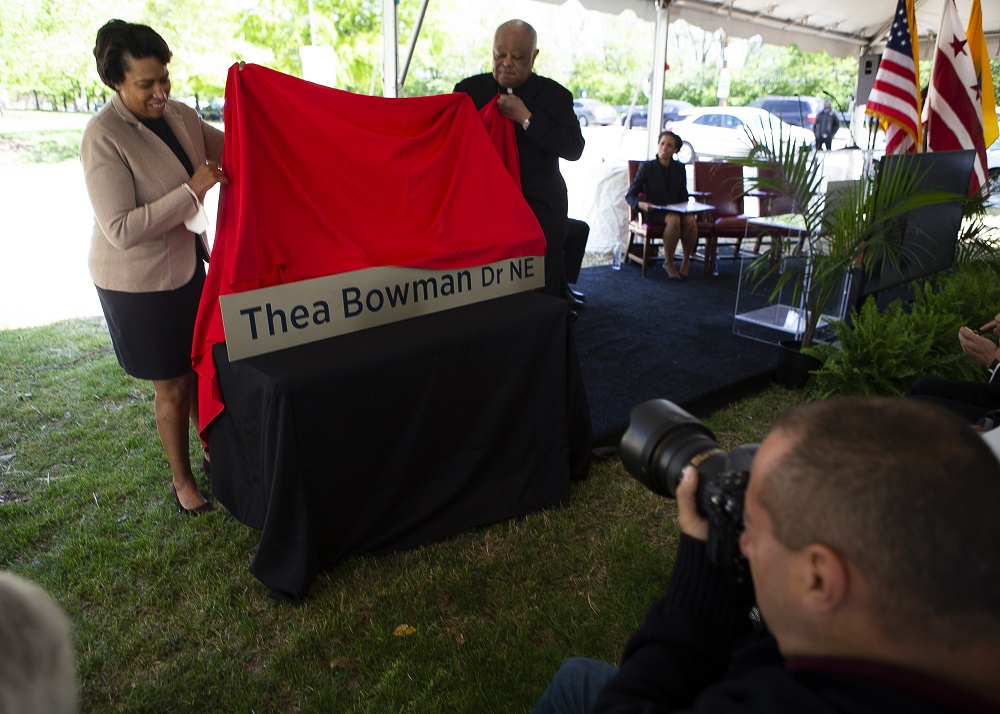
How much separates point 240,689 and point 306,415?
29.8 inches

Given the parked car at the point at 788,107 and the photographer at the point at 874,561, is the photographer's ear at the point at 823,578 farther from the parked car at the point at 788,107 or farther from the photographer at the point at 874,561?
the parked car at the point at 788,107

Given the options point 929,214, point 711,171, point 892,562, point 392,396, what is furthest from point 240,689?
point 711,171

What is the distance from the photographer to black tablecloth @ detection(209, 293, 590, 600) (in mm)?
2092

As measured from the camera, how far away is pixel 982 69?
18.4 feet

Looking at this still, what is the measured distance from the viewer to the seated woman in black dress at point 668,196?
6.64 meters

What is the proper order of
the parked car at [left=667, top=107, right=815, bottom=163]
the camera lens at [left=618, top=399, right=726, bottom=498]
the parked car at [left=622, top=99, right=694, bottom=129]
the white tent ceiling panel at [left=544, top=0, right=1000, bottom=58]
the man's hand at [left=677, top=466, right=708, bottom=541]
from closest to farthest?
the man's hand at [left=677, top=466, right=708, bottom=541] → the camera lens at [left=618, top=399, right=726, bottom=498] → the white tent ceiling panel at [left=544, top=0, right=1000, bottom=58] → the parked car at [left=667, top=107, right=815, bottom=163] → the parked car at [left=622, top=99, right=694, bottom=129]

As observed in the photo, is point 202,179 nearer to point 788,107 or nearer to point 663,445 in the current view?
point 663,445

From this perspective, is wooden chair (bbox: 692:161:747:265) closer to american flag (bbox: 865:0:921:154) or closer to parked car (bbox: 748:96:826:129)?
american flag (bbox: 865:0:921:154)

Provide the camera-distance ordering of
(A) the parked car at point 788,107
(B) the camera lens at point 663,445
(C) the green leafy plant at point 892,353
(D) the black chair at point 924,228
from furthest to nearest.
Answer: (A) the parked car at point 788,107 < (D) the black chair at point 924,228 < (C) the green leafy plant at point 892,353 < (B) the camera lens at point 663,445

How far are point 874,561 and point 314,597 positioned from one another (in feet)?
6.31

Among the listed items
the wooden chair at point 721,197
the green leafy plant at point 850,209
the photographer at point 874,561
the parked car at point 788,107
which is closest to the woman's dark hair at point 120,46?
the photographer at point 874,561

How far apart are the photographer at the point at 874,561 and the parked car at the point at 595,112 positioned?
13825mm

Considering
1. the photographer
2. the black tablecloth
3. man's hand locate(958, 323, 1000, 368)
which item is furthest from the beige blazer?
man's hand locate(958, 323, 1000, 368)

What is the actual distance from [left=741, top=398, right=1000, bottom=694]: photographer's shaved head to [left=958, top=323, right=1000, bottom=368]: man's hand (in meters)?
2.42
